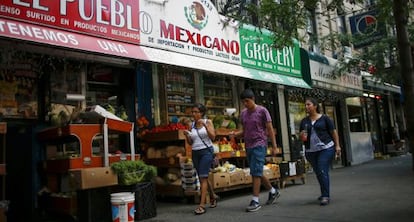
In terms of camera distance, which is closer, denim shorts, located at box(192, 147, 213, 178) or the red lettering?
denim shorts, located at box(192, 147, 213, 178)

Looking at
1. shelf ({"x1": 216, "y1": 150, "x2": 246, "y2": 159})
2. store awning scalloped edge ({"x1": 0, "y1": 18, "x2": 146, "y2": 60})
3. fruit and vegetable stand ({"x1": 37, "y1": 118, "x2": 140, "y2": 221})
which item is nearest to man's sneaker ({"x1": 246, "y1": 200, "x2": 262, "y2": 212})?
fruit and vegetable stand ({"x1": 37, "y1": 118, "x2": 140, "y2": 221})

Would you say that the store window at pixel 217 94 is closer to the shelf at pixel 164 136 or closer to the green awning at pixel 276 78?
the green awning at pixel 276 78

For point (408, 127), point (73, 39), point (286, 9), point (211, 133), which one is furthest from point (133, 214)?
point (286, 9)

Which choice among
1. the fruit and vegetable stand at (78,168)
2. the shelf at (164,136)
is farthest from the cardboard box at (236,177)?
the fruit and vegetable stand at (78,168)

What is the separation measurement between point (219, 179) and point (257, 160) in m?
1.63

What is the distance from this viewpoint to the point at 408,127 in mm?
4348

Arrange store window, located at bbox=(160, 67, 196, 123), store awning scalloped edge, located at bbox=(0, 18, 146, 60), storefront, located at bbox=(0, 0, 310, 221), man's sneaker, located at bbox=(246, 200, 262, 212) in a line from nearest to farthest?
store awning scalloped edge, located at bbox=(0, 18, 146, 60) < storefront, located at bbox=(0, 0, 310, 221) < man's sneaker, located at bbox=(246, 200, 262, 212) < store window, located at bbox=(160, 67, 196, 123)

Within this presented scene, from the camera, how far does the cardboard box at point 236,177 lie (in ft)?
27.1

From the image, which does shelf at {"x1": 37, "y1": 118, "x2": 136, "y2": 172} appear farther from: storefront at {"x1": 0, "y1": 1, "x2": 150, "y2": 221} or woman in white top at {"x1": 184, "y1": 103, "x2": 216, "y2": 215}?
woman in white top at {"x1": 184, "y1": 103, "x2": 216, "y2": 215}

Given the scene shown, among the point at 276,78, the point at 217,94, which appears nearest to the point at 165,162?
the point at 217,94

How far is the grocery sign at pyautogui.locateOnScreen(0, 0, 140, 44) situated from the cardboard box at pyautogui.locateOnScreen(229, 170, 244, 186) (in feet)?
11.0

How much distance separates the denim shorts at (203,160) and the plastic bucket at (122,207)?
136 centimetres

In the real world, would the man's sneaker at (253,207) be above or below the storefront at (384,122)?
below

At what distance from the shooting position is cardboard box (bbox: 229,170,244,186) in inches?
325
